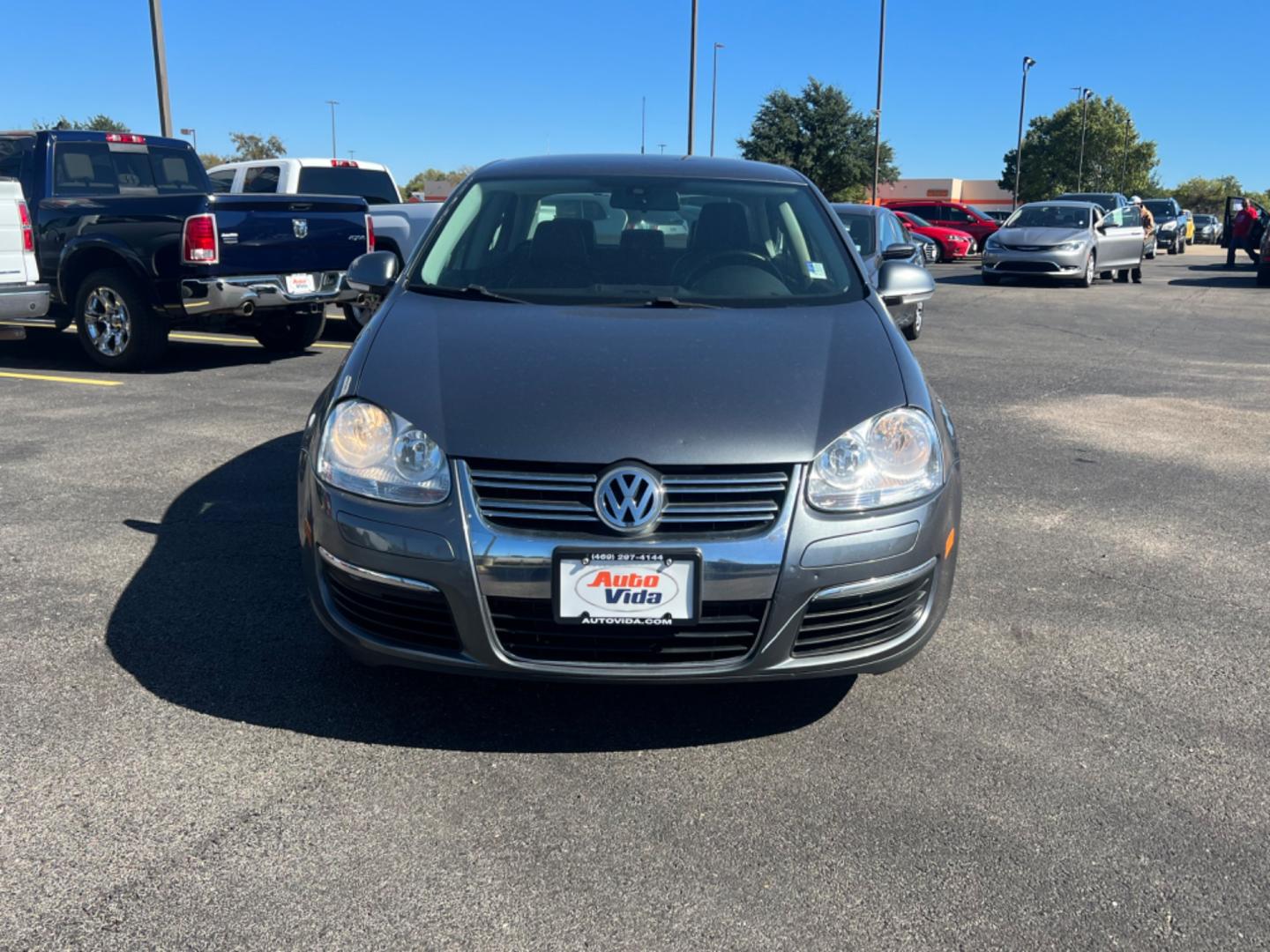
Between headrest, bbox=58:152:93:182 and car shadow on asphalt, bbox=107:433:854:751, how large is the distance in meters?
6.57

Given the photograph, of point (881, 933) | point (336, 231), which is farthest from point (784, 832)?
point (336, 231)

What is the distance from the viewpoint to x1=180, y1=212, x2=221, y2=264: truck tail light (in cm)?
855

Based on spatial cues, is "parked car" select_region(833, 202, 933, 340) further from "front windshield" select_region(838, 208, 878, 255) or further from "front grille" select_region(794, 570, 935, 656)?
"front grille" select_region(794, 570, 935, 656)

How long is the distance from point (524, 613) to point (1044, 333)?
12.2m

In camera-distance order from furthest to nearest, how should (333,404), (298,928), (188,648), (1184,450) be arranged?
(1184,450) → (188,648) → (333,404) → (298,928)

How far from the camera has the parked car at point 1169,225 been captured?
122 ft

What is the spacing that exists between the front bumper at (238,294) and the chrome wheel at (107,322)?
2.55 ft

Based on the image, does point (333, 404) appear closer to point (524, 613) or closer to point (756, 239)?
point (524, 613)

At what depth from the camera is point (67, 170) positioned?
936 centimetres

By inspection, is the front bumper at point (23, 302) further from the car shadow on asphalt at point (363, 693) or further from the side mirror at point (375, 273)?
the car shadow on asphalt at point (363, 693)

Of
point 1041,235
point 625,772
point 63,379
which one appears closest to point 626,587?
point 625,772

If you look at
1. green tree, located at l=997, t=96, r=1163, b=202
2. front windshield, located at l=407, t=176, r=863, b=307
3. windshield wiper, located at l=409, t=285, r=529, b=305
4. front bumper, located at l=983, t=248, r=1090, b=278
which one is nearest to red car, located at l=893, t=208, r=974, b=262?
front bumper, located at l=983, t=248, r=1090, b=278

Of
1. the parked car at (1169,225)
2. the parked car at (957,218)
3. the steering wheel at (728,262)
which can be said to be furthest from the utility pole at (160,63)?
the parked car at (1169,225)

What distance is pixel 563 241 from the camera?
4.14 metres
